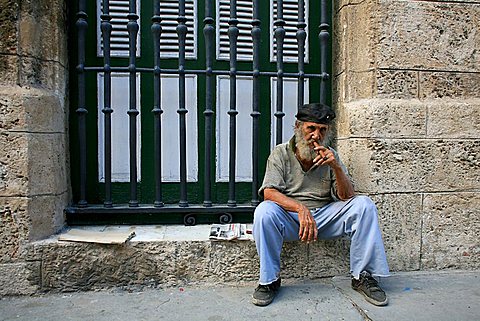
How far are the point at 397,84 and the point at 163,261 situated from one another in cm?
209

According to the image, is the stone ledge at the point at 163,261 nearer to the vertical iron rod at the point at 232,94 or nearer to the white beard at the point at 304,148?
the vertical iron rod at the point at 232,94

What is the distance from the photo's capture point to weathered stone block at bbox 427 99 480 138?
9.70ft

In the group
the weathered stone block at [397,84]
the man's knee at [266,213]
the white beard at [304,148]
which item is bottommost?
the man's knee at [266,213]

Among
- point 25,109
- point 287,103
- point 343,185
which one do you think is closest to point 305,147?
point 343,185

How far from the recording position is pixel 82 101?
296cm

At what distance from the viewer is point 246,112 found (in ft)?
11.1

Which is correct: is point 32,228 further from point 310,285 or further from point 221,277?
point 310,285

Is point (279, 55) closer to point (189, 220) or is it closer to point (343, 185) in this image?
point (343, 185)

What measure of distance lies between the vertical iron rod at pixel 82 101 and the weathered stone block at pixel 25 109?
0.22m

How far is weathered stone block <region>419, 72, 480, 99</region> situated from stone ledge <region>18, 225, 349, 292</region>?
4.27ft

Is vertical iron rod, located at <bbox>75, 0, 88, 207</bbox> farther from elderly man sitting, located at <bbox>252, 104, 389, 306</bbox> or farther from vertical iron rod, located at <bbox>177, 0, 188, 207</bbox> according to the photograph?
elderly man sitting, located at <bbox>252, 104, 389, 306</bbox>

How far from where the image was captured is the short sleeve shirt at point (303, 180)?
9.22 ft

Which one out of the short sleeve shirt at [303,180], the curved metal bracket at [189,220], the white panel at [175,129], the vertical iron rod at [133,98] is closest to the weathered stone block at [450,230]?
the short sleeve shirt at [303,180]

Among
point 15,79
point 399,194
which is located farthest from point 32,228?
point 399,194
